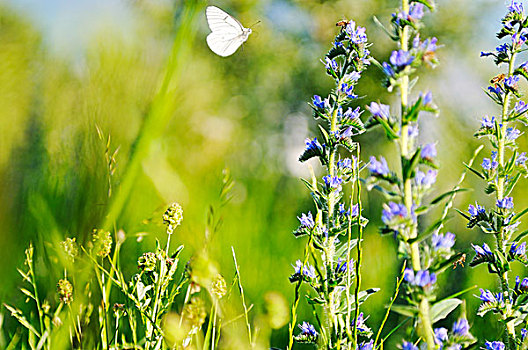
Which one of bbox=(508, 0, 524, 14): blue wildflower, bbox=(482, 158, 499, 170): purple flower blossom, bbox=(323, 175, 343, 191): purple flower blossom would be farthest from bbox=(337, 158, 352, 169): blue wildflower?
bbox=(508, 0, 524, 14): blue wildflower

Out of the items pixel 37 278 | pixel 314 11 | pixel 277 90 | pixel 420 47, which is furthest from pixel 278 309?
pixel 314 11

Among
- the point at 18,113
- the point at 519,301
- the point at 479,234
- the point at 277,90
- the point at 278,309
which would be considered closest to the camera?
the point at 278,309

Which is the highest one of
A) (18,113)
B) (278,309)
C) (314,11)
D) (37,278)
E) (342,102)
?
(314,11)

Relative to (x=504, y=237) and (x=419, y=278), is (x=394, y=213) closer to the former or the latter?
(x=419, y=278)

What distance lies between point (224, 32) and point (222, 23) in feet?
0.11

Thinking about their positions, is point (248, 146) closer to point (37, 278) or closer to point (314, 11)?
point (314, 11)

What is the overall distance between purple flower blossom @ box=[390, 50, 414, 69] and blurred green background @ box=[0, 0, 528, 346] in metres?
0.13

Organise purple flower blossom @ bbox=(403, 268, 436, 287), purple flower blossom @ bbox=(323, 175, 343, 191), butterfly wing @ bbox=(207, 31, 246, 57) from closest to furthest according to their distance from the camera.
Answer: purple flower blossom @ bbox=(403, 268, 436, 287), purple flower blossom @ bbox=(323, 175, 343, 191), butterfly wing @ bbox=(207, 31, 246, 57)

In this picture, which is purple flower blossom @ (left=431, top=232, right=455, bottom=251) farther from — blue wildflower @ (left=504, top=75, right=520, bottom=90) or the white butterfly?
the white butterfly

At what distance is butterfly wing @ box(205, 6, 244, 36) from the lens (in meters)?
0.65

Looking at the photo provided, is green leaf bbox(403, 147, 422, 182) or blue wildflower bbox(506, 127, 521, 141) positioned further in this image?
blue wildflower bbox(506, 127, 521, 141)

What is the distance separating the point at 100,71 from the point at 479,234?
112 cm

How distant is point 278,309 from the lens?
31 cm

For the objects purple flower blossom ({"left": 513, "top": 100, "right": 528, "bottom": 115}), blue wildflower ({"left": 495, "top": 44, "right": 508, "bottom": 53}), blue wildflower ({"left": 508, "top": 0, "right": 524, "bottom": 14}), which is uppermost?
blue wildflower ({"left": 508, "top": 0, "right": 524, "bottom": 14})
